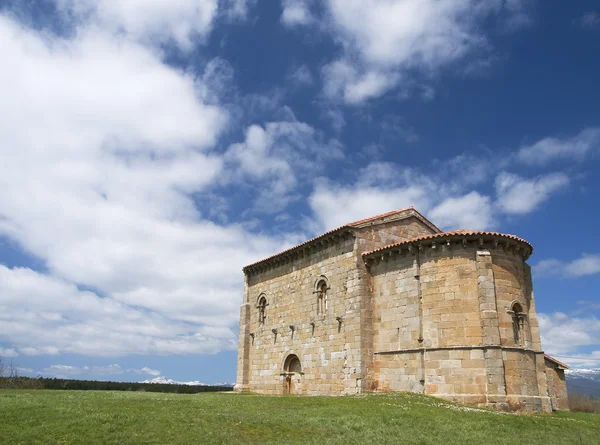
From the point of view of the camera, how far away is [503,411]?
18656 mm

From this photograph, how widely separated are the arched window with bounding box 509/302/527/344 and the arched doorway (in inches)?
468

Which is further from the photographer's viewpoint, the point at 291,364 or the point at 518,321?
the point at 291,364

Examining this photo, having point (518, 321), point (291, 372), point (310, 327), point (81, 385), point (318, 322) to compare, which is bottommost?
point (81, 385)

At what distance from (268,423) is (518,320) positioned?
12710 millimetres

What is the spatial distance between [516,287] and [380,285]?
20.1 feet

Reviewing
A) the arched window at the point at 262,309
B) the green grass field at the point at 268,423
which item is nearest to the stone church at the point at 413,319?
the green grass field at the point at 268,423

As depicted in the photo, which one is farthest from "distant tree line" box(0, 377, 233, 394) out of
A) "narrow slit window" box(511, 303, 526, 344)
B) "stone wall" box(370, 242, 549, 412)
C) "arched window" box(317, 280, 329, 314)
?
"narrow slit window" box(511, 303, 526, 344)

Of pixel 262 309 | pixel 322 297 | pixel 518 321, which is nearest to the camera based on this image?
pixel 518 321

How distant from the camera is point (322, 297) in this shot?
2680cm

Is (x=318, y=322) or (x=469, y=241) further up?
(x=469, y=241)

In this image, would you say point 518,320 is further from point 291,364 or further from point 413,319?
point 291,364

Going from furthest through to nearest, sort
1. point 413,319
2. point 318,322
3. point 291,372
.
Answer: point 291,372, point 318,322, point 413,319

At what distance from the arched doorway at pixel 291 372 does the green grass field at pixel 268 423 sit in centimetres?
947

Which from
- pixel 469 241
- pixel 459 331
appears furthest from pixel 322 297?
pixel 469 241
